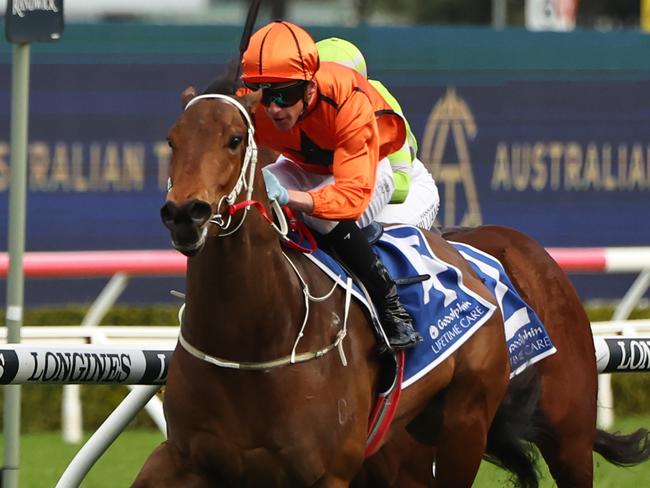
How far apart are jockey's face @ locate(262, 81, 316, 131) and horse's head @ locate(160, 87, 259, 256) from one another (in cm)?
24

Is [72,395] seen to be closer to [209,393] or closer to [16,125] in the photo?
[16,125]

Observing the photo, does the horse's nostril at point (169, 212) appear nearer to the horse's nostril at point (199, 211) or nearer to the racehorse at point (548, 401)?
the horse's nostril at point (199, 211)

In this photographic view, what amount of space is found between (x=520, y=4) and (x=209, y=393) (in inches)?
944

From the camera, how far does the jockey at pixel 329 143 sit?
4.12 m

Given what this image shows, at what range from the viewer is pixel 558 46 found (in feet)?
36.3

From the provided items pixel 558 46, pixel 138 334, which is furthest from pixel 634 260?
pixel 558 46

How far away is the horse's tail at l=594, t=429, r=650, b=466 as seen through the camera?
5.61 m

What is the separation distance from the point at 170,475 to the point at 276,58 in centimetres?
108

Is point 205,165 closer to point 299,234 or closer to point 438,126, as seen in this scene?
point 299,234

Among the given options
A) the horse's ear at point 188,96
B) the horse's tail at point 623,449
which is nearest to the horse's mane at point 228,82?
the horse's ear at point 188,96

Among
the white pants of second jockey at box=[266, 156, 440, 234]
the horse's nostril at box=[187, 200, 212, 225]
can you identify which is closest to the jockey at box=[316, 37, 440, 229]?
the white pants of second jockey at box=[266, 156, 440, 234]

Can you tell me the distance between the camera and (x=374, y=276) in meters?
4.43

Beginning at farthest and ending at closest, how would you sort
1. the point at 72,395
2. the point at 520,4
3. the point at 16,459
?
1. the point at 520,4
2. the point at 72,395
3. the point at 16,459

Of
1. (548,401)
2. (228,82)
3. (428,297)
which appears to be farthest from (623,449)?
(228,82)
